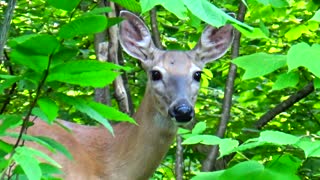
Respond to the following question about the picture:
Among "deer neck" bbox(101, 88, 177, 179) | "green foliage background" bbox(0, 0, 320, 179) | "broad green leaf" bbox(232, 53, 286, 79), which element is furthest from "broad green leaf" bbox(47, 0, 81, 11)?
"deer neck" bbox(101, 88, 177, 179)

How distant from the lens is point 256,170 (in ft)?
7.17

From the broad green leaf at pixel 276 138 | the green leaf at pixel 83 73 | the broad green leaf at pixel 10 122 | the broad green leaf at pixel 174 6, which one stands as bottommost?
the broad green leaf at pixel 276 138

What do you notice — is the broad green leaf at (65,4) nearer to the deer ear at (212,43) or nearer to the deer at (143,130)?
the deer at (143,130)

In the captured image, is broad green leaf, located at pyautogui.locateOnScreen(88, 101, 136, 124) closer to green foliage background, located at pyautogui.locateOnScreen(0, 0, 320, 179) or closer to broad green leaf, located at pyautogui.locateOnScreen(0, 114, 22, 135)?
green foliage background, located at pyautogui.locateOnScreen(0, 0, 320, 179)

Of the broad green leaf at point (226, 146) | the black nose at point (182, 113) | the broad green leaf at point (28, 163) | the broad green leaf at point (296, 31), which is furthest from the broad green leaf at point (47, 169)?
the broad green leaf at point (296, 31)

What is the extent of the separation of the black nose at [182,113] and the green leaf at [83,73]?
9.67 feet

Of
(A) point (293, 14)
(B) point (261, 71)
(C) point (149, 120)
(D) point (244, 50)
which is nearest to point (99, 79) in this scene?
(B) point (261, 71)

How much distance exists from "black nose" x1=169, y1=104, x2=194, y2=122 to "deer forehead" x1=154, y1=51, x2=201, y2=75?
1.40 ft

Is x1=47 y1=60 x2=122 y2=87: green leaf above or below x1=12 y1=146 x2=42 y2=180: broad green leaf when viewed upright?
above

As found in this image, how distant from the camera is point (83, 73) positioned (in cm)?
165

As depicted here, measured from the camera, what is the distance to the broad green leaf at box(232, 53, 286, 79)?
2.73 m

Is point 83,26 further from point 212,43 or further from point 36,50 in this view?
point 212,43

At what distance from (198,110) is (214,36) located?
42.7 inches

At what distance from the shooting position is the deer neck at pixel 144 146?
5.00 metres
